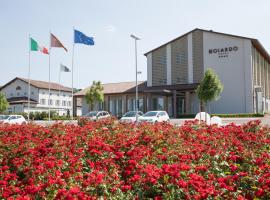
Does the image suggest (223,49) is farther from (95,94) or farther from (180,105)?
(95,94)

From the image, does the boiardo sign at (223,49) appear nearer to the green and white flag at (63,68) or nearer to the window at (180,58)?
the window at (180,58)

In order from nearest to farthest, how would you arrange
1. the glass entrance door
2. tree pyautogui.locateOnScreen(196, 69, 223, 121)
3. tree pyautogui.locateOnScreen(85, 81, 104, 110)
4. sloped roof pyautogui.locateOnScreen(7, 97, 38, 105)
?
1. tree pyautogui.locateOnScreen(196, 69, 223, 121)
2. the glass entrance door
3. tree pyautogui.locateOnScreen(85, 81, 104, 110)
4. sloped roof pyautogui.locateOnScreen(7, 97, 38, 105)


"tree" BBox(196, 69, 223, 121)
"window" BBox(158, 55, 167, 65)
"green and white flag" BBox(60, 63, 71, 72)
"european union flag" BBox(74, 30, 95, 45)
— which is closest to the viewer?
"european union flag" BBox(74, 30, 95, 45)

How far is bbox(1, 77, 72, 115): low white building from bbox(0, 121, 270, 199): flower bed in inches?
2290

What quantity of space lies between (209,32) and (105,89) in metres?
20.0

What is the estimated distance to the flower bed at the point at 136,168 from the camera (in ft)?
13.5

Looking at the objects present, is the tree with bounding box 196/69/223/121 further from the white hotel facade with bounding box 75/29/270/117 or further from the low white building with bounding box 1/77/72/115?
the low white building with bounding box 1/77/72/115

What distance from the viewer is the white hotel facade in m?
42.3

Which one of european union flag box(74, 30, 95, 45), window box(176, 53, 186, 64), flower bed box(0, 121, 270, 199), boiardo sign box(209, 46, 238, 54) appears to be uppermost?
boiardo sign box(209, 46, 238, 54)

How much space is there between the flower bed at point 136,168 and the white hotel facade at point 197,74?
34.6m

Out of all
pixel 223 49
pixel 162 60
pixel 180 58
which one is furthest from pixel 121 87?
pixel 223 49

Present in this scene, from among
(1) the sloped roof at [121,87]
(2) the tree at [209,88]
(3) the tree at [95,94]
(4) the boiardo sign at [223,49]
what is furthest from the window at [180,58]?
(3) the tree at [95,94]

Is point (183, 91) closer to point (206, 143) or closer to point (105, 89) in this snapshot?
point (105, 89)

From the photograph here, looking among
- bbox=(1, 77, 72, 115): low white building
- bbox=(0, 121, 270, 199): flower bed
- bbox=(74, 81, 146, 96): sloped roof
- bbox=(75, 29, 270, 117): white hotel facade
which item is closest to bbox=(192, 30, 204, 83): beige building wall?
bbox=(75, 29, 270, 117): white hotel facade
